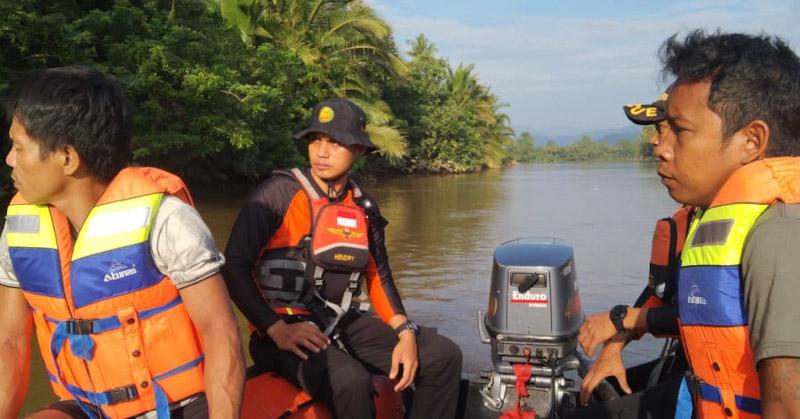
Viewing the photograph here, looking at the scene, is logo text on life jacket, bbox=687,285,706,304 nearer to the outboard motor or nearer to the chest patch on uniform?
the outboard motor

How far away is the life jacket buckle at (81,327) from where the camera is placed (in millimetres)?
1812

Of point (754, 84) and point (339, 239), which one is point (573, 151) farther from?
point (754, 84)

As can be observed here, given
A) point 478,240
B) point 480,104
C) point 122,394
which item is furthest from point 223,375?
point 480,104

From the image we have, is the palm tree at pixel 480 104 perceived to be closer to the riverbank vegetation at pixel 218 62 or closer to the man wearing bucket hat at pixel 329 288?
the riverbank vegetation at pixel 218 62

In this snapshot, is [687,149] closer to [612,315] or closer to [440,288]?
[612,315]

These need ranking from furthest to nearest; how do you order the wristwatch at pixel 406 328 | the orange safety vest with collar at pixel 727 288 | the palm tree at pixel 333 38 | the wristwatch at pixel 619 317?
1. the palm tree at pixel 333 38
2. the wristwatch at pixel 406 328
3. the wristwatch at pixel 619 317
4. the orange safety vest with collar at pixel 727 288

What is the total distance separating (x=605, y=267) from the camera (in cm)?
896

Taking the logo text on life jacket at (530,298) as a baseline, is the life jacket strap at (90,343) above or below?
above

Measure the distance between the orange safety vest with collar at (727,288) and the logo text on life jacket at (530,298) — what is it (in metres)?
1.37

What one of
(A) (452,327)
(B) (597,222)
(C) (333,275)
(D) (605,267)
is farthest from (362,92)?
(C) (333,275)

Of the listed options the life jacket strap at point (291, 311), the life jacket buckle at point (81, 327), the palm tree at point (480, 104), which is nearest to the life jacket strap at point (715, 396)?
the life jacket buckle at point (81, 327)

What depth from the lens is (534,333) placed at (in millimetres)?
2943

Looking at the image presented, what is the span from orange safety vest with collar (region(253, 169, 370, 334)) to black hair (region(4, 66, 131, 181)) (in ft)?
3.85

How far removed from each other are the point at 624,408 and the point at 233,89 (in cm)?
1328
